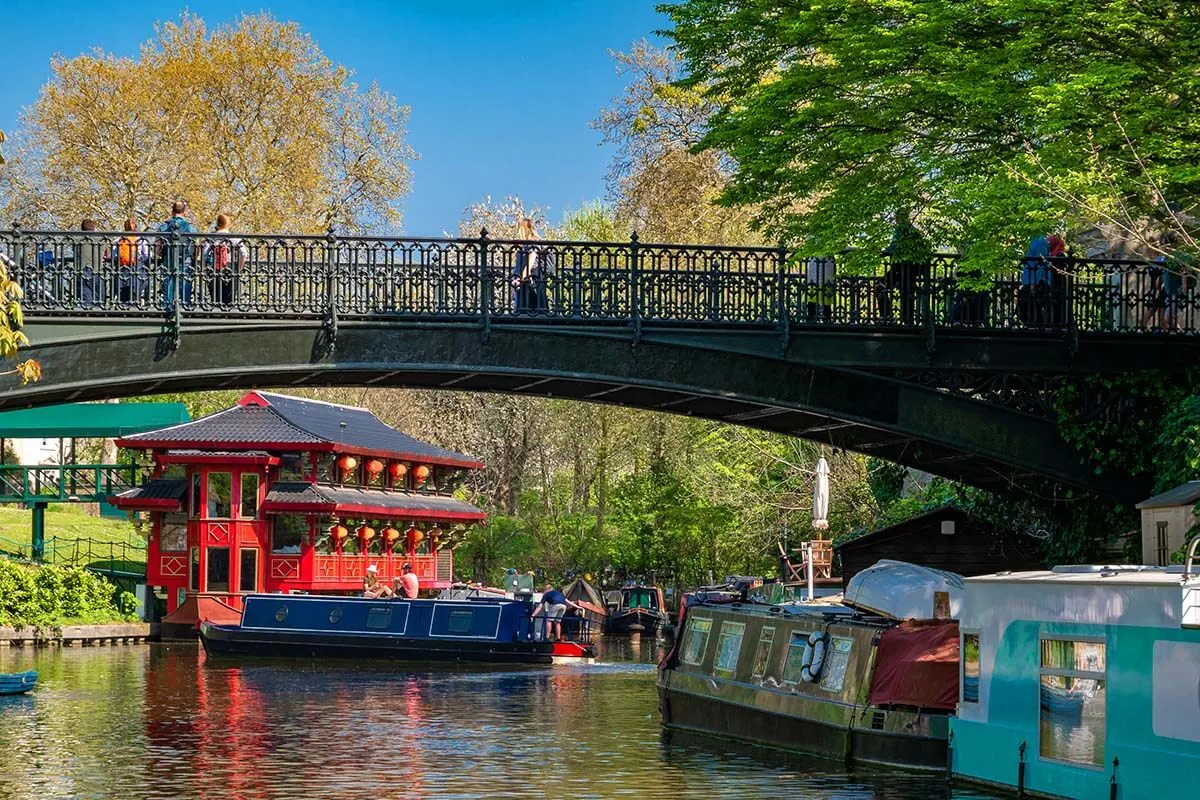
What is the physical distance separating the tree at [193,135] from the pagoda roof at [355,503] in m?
11.1

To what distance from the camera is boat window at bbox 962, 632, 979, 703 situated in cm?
1892

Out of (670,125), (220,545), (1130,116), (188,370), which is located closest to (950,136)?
(1130,116)

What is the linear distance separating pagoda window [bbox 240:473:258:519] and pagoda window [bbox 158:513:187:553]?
1753 millimetres

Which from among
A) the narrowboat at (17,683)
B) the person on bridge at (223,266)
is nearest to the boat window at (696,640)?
the person on bridge at (223,266)

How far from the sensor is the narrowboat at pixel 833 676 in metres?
20.2

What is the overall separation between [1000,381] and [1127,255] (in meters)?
4.87

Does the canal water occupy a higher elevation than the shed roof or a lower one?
lower

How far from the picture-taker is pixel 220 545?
43344mm

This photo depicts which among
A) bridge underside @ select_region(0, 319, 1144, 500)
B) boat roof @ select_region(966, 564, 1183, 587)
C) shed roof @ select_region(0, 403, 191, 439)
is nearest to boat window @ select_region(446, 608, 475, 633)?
bridge underside @ select_region(0, 319, 1144, 500)

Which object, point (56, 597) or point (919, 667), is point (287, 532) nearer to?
point (56, 597)


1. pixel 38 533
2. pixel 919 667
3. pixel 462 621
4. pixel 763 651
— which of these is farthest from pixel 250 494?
pixel 919 667

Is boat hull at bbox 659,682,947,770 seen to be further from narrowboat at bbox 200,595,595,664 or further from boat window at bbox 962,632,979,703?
narrowboat at bbox 200,595,595,664

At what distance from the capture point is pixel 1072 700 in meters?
17.2

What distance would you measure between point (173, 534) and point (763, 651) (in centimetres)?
2432
